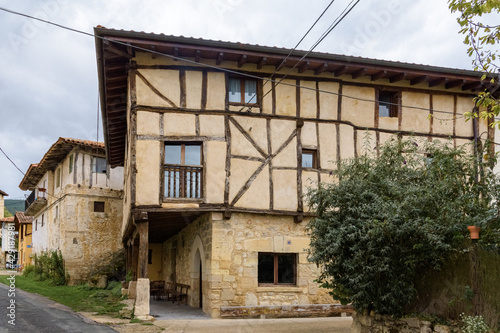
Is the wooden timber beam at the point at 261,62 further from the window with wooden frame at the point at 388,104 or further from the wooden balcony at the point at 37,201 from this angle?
the wooden balcony at the point at 37,201

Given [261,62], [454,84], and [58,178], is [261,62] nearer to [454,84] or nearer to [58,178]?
[454,84]

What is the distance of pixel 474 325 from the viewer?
19.7ft

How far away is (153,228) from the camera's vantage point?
15.5 metres

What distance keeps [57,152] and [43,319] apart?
1444 centimetres

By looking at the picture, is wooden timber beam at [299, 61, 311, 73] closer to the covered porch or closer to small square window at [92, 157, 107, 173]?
the covered porch

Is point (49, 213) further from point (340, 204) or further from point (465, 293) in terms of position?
point (465, 293)

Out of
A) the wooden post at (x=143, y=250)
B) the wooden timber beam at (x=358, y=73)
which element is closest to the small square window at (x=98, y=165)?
the wooden post at (x=143, y=250)

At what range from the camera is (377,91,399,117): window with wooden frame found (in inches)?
554

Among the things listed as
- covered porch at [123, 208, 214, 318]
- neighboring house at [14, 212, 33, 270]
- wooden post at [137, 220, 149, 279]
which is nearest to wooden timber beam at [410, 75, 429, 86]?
covered porch at [123, 208, 214, 318]

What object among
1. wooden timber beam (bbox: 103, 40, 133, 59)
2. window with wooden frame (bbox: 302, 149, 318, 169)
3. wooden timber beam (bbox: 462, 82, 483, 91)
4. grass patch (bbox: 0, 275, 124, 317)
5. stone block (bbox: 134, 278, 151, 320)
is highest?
wooden timber beam (bbox: 103, 40, 133, 59)

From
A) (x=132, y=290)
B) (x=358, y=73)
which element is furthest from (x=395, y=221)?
(x=132, y=290)

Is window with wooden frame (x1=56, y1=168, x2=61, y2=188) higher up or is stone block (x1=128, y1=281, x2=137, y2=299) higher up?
window with wooden frame (x1=56, y1=168, x2=61, y2=188)

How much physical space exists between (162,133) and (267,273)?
4.43 metres

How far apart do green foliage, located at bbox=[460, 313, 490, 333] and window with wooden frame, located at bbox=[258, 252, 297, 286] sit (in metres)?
6.69
